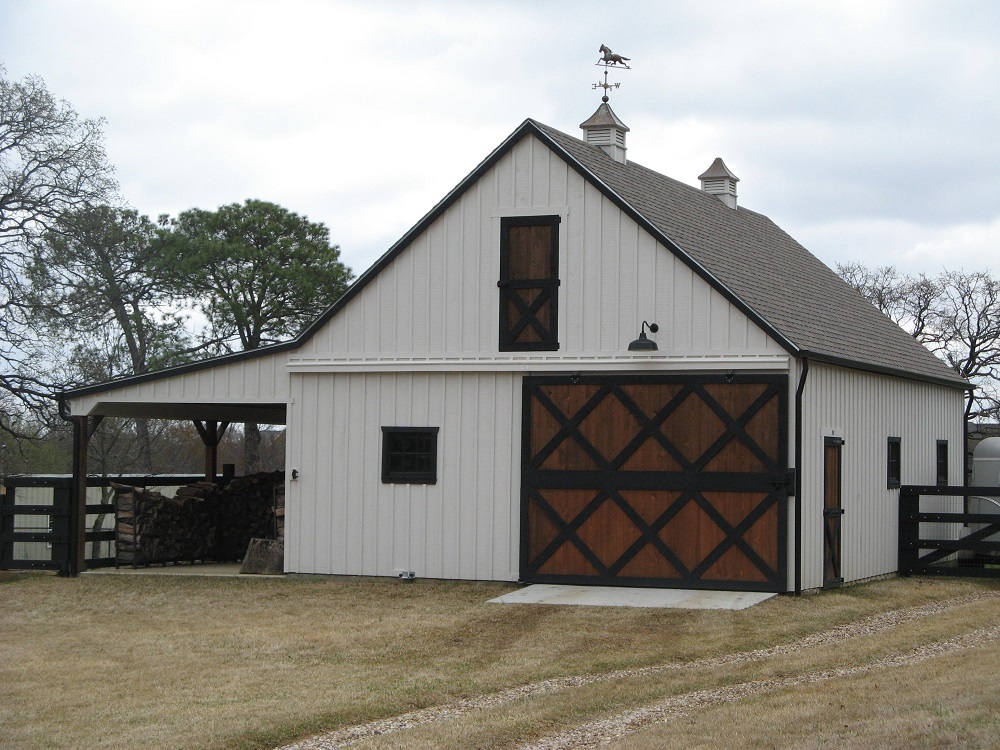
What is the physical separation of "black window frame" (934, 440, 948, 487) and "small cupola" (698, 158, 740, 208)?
568cm

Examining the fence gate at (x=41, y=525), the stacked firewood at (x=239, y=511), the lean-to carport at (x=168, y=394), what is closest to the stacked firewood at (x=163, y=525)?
the stacked firewood at (x=239, y=511)

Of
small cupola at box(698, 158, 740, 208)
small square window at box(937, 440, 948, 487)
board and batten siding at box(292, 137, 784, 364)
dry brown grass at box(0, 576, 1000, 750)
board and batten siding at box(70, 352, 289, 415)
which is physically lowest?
dry brown grass at box(0, 576, 1000, 750)

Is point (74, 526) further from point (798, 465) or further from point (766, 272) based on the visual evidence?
point (766, 272)

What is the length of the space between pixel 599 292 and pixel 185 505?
8.31 m

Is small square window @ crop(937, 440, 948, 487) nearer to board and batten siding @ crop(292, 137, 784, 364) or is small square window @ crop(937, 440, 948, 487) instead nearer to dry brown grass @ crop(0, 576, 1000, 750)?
dry brown grass @ crop(0, 576, 1000, 750)

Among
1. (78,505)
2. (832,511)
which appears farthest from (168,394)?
(832,511)

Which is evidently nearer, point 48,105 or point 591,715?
point 591,715

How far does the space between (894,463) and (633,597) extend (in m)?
6.06

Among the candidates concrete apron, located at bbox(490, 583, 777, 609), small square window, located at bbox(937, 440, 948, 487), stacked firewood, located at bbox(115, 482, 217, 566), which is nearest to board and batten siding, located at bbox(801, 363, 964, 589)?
small square window, located at bbox(937, 440, 948, 487)

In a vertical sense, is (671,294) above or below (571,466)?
above

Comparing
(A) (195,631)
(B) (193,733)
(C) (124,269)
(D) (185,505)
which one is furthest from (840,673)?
(C) (124,269)

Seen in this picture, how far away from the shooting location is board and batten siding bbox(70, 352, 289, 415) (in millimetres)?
18797

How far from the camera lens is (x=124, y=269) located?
116 ft

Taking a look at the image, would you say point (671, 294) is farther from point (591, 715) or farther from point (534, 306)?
point (591, 715)
